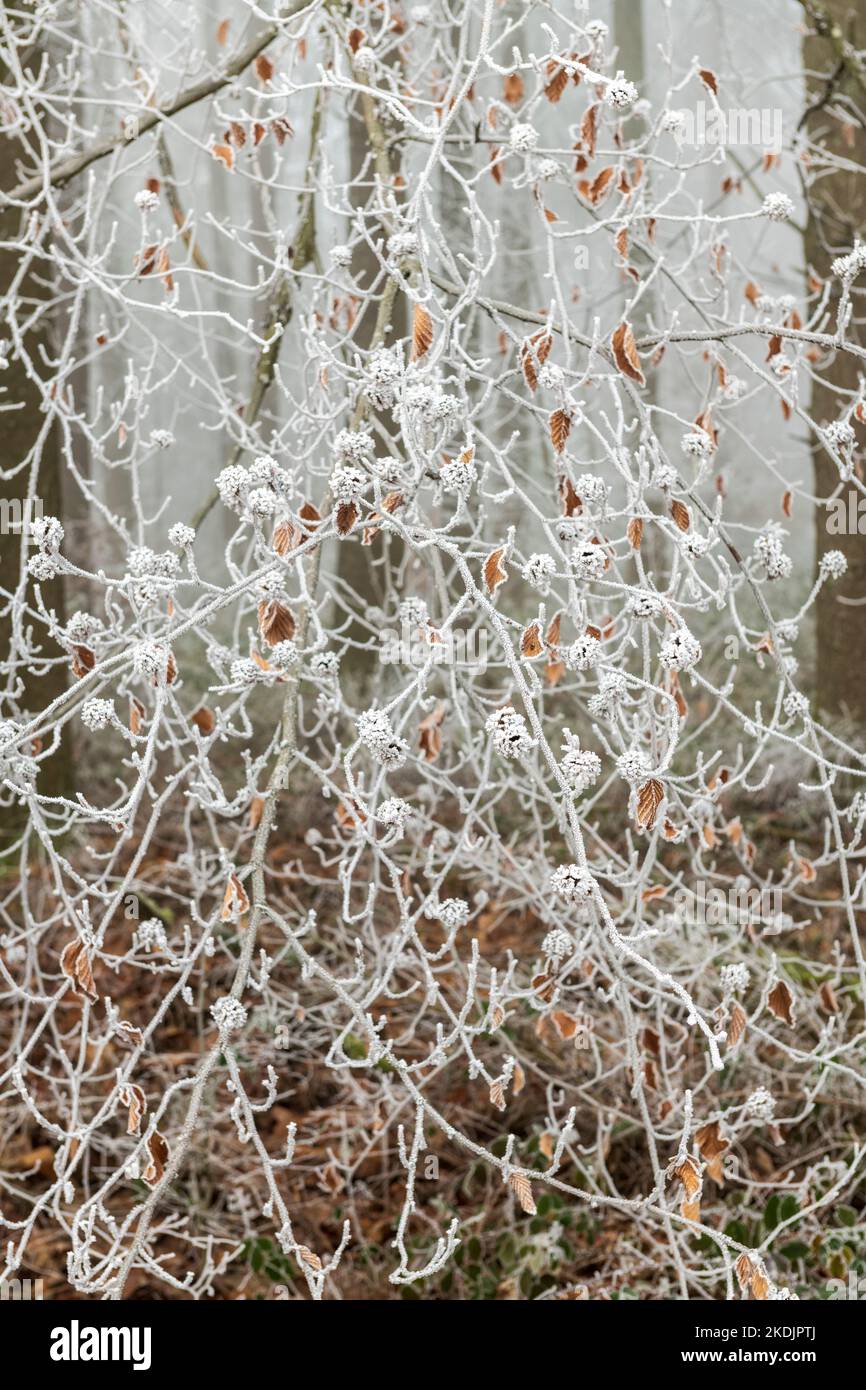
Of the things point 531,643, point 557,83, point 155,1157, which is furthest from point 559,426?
point 155,1157

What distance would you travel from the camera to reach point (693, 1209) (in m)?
1.67

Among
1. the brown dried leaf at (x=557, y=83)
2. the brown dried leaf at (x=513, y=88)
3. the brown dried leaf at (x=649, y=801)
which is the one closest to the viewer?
the brown dried leaf at (x=649, y=801)

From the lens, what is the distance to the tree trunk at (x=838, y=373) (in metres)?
5.75

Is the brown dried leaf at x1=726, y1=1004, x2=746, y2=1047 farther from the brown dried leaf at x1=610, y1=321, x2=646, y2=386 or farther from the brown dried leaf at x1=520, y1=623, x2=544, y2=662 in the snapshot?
the brown dried leaf at x1=610, y1=321, x2=646, y2=386

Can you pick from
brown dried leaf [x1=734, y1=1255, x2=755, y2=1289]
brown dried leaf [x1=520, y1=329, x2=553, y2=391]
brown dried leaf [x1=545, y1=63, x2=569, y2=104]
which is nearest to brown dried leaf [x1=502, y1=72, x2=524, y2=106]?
brown dried leaf [x1=545, y1=63, x2=569, y2=104]

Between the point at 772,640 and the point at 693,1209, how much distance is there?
3.03ft

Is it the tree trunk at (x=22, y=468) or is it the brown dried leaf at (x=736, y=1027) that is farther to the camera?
the tree trunk at (x=22, y=468)

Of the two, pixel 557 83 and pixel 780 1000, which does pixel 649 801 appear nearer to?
pixel 780 1000

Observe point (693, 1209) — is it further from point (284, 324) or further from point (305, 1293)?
point (305, 1293)

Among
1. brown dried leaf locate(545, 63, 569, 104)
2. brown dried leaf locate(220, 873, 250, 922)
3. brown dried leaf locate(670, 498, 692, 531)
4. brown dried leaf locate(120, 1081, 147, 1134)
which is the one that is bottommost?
brown dried leaf locate(120, 1081, 147, 1134)

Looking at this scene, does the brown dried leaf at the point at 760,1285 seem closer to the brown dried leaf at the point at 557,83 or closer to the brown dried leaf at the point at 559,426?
the brown dried leaf at the point at 559,426

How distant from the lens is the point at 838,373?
601 cm

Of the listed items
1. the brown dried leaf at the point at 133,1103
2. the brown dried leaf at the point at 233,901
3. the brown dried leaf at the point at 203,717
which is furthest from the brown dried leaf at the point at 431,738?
the brown dried leaf at the point at 133,1103

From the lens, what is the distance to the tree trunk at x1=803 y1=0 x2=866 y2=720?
5746 mm
